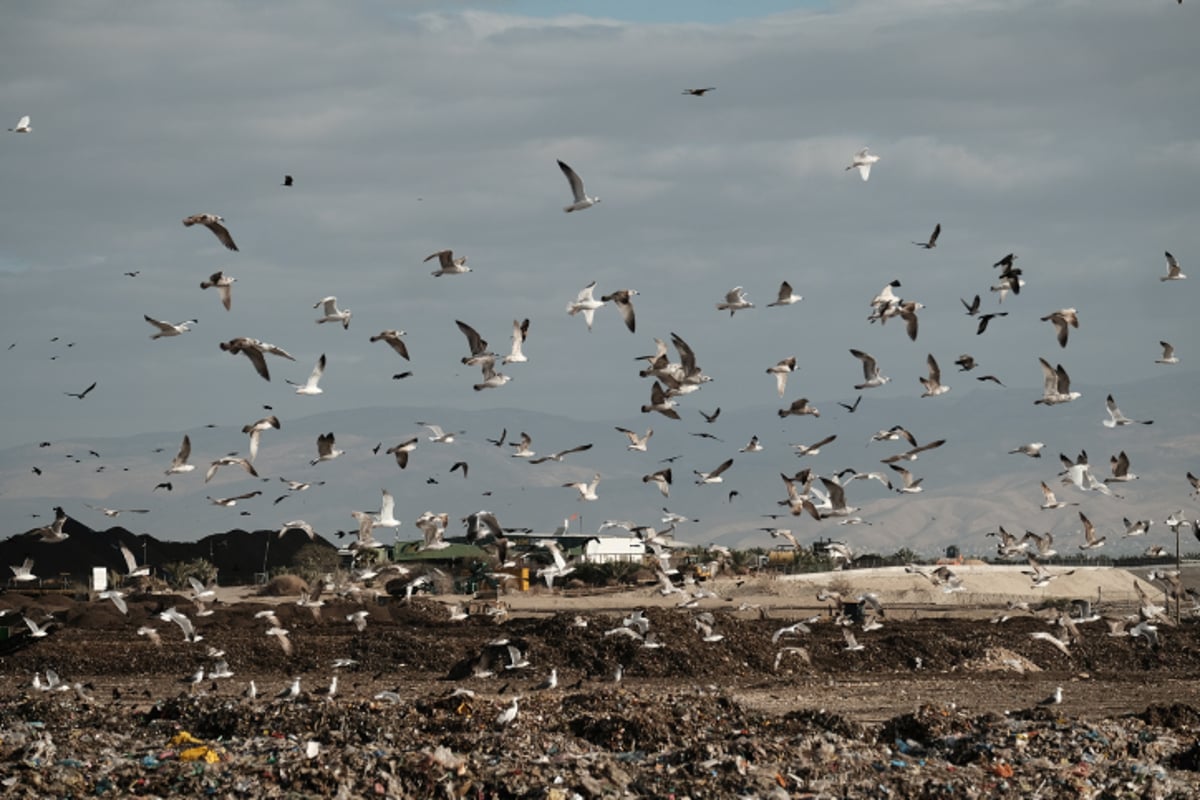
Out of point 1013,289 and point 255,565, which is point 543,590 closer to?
point 255,565

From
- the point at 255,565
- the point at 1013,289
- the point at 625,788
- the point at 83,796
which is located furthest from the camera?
the point at 255,565

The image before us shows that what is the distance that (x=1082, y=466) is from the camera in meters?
31.5

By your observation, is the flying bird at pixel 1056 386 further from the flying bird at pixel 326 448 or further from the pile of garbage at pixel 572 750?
the flying bird at pixel 326 448

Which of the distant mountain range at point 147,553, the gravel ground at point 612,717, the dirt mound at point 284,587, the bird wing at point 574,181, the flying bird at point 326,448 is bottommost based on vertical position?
the distant mountain range at point 147,553

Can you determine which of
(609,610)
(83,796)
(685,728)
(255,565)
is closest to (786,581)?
(609,610)

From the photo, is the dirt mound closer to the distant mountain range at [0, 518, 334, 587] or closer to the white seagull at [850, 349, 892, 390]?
the distant mountain range at [0, 518, 334, 587]

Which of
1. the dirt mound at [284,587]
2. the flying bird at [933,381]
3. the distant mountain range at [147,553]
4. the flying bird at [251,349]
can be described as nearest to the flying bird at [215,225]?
the flying bird at [251,349]

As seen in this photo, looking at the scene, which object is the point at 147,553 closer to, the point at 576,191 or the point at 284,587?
the point at 284,587

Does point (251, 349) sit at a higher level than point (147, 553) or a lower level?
higher

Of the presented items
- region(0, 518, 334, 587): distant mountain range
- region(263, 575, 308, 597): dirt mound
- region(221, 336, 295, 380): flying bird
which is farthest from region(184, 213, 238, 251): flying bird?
region(0, 518, 334, 587): distant mountain range

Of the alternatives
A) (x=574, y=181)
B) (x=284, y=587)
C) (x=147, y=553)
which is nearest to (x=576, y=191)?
(x=574, y=181)

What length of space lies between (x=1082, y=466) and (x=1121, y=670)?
15.5 feet

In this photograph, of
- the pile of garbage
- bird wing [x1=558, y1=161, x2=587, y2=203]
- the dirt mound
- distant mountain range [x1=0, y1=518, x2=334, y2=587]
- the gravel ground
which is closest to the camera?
the pile of garbage

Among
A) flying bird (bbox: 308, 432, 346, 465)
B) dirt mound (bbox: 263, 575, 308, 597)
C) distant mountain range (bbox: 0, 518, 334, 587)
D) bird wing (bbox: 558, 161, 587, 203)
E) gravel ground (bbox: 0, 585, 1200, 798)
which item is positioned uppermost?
bird wing (bbox: 558, 161, 587, 203)
